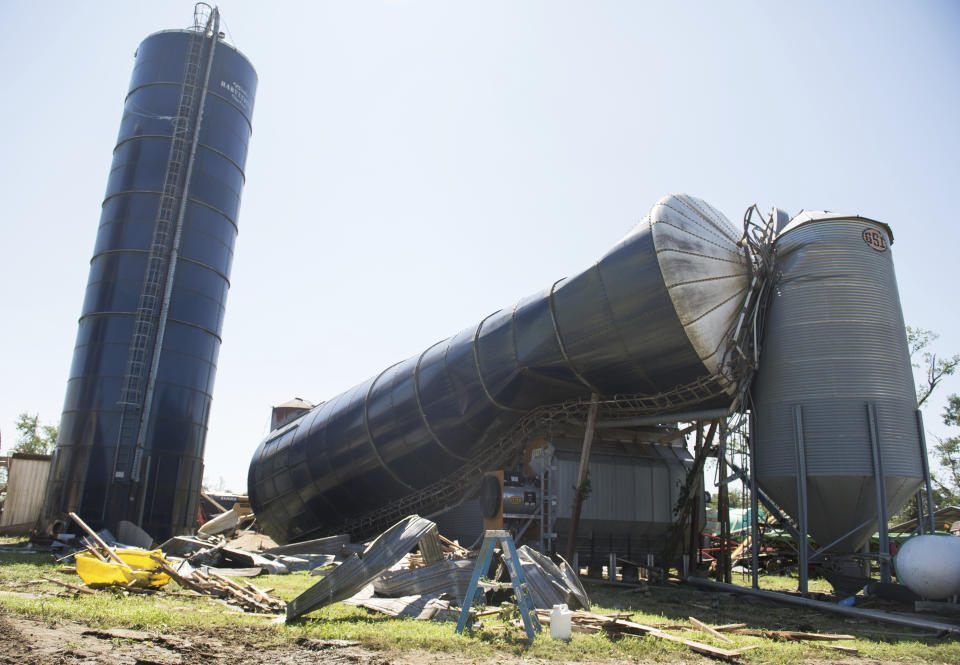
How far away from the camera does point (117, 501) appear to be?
27812 millimetres

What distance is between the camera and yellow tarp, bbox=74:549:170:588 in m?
13.0

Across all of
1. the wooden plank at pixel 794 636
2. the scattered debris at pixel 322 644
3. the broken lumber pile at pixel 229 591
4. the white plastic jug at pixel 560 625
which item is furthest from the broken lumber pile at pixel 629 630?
the broken lumber pile at pixel 229 591

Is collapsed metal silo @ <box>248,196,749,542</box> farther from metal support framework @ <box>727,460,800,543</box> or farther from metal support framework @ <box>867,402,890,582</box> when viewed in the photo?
metal support framework @ <box>867,402,890,582</box>

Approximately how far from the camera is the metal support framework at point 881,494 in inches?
666

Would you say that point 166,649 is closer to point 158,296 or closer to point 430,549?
point 430,549

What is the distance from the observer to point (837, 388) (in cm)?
1805

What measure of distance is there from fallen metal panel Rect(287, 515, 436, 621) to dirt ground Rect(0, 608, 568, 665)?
1.20m

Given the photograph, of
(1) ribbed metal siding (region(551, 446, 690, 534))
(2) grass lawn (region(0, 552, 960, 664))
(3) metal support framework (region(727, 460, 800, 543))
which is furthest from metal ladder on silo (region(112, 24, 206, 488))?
(3) metal support framework (region(727, 460, 800, 543))

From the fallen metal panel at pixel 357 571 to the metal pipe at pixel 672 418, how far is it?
10.7m

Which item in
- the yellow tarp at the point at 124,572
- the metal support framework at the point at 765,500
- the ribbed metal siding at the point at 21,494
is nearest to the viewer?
the yellow tarp at the point at 124,572

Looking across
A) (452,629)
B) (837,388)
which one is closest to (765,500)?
(837,388)

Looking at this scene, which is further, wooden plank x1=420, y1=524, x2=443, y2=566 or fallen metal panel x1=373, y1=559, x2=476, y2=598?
wooden plank x1=420, y1=524, x2=443, y2=566

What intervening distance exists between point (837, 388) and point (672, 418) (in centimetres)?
448

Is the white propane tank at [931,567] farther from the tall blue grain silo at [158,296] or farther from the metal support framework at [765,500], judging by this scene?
the tall blue grain silo at [158,296]
